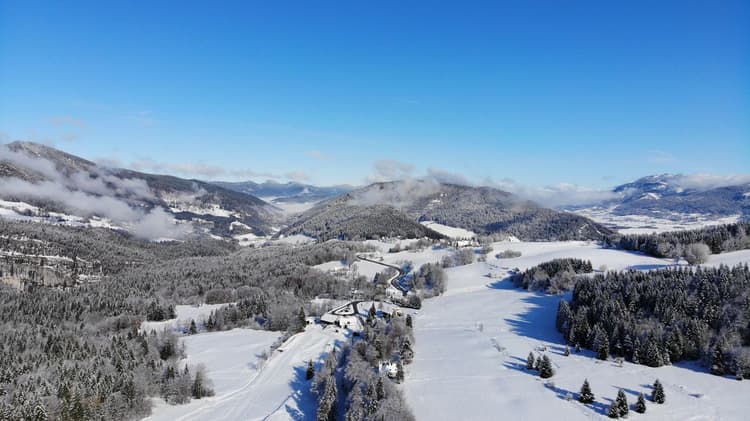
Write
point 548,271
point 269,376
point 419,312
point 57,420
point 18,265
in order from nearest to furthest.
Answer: point 57,420 < point 269,376 < point 419,312 < point 548,271 < point 18,265

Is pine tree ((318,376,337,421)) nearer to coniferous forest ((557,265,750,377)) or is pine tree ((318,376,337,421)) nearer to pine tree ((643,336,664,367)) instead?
coniferous forest ((557,265,750,377))

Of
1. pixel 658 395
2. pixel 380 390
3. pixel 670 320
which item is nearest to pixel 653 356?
pixel 670 320

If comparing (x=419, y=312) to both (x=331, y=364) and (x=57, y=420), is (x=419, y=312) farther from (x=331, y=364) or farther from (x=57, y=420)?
(x=57, y=420)

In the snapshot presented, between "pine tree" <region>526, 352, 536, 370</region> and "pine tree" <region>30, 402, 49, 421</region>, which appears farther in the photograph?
"pine tree" <region>526, 352, 536, 370</region>

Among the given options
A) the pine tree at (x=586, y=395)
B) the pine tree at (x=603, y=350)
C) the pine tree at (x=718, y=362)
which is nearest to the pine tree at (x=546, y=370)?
the pine tree at (x=586, y=395)

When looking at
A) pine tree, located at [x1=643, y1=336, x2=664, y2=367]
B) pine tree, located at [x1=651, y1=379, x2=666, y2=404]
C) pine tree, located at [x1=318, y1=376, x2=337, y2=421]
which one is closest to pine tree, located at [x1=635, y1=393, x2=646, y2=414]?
pine tree, located at [x1=651, y1=379, x2=666, y2=404]

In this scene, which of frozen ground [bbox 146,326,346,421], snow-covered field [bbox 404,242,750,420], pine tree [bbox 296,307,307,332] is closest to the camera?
snow-covered field [bbox 404,242,750,420]

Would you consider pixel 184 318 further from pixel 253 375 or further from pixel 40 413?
pixel 40 413

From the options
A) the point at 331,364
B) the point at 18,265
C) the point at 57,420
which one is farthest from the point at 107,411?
the point at 18,265
